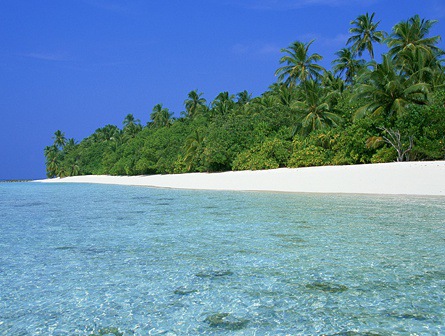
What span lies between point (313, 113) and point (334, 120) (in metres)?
1.78

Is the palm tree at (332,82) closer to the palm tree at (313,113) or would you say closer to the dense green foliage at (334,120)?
the dense green foliage at (334,120)

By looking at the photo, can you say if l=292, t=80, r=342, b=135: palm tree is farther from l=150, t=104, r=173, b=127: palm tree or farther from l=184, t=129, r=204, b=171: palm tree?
l=150, t=104, r=173, b=127: palm tree

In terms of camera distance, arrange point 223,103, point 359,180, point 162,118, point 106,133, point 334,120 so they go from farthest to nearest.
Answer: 1. point 106,133
2. point 162,118
3. point 223,103
4. point 334,120
5. point 359,180

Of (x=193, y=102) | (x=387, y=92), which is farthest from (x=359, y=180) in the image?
(x=193, y=102)

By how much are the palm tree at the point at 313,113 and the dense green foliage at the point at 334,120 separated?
0.08 m

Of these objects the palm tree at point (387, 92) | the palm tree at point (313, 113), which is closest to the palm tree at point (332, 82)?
the palm tree at point (313, 113)

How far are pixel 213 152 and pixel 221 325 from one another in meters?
32.3

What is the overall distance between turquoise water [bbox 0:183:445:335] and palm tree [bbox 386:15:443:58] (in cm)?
2712

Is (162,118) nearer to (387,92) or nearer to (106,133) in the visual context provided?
(106,133)

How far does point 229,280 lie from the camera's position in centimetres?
478

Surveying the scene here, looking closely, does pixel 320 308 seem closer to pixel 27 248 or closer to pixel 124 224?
pixel 27 248

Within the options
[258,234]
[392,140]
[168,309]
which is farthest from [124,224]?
[392,140]

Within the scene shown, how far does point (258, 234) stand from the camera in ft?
26.3

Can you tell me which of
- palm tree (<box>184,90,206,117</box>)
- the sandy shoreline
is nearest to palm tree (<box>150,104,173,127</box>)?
palm tree (<box>184,90,206,117</box>)
